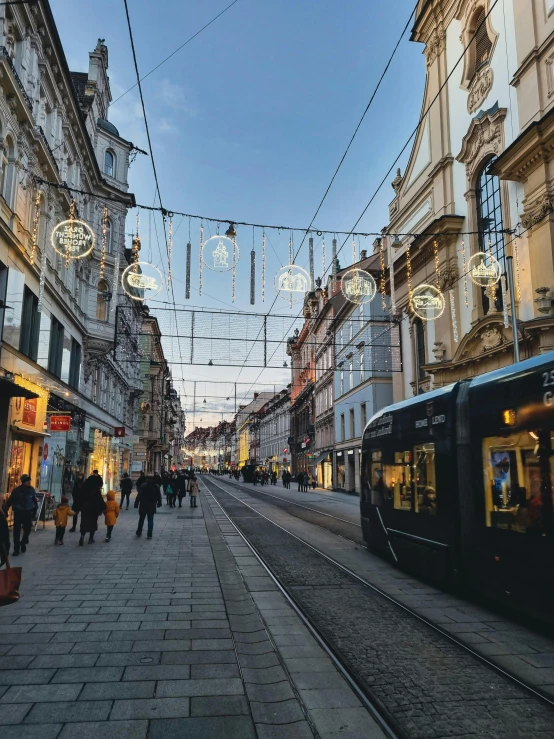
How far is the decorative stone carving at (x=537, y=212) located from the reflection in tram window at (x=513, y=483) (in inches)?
527

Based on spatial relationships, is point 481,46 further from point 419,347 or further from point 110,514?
point 110,514

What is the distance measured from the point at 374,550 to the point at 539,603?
695cm

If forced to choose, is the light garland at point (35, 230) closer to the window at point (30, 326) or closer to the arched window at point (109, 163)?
the window at point (30, 326)

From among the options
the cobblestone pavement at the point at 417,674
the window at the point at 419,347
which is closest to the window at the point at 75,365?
the window at the point at 419,347

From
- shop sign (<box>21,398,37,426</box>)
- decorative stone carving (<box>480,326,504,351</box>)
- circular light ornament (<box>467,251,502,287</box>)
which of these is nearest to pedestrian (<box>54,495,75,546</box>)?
shop sign (<box>21,398,37,426</box>)

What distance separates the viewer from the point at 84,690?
4.82 metres

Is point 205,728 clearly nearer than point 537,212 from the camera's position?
Yes

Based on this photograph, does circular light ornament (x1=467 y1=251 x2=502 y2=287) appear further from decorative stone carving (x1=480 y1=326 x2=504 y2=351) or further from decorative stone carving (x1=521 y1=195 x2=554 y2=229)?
decorative stone carving (x1=480 y1=326 x2=504 y2=351)

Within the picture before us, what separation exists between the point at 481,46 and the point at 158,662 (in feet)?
90.4

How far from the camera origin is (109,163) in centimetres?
3012

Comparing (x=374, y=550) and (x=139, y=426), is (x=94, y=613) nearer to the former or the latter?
(x=374, y=550)

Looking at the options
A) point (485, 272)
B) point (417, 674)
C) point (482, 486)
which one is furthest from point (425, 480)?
point (485, 272)

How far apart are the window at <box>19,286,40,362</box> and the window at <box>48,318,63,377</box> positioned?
7.05 feet

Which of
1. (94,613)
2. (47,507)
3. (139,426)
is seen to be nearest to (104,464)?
(47,507)
